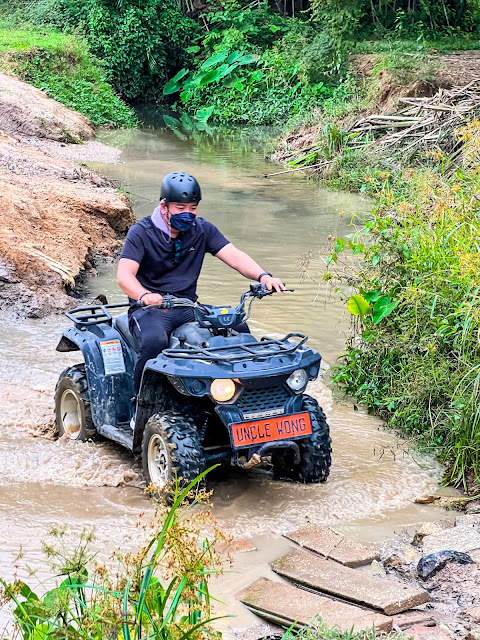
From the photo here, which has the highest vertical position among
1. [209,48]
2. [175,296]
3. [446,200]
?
[209,48]

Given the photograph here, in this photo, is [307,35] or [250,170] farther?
[307,35]

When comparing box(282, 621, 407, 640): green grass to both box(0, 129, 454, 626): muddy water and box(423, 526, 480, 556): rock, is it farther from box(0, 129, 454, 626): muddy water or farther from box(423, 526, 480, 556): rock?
box(423, 526, 480, 556): rock

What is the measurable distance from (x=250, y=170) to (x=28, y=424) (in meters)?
12.7

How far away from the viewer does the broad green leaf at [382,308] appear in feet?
24.2

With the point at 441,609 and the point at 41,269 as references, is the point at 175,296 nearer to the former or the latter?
the point at 441,609

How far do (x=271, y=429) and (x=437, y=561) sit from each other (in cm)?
122

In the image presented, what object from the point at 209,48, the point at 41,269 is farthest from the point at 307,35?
the point at 41,269

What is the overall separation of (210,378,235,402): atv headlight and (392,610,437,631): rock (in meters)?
1.60

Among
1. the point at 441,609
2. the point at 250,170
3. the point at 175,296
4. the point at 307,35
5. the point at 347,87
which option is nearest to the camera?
the point at 441,609

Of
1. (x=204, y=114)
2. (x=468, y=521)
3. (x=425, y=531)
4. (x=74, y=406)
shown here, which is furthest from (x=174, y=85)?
(x=425, y=531)

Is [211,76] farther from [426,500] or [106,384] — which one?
[426,500]

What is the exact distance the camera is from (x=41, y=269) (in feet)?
33.8

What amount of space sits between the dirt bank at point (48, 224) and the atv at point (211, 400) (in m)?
3.55

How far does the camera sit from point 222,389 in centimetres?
539
